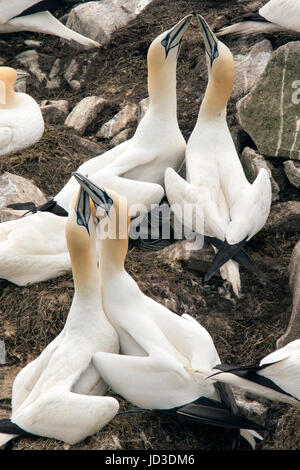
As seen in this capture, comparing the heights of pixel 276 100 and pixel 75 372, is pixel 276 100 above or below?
above

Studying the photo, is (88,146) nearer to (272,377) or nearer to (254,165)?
(254,165)

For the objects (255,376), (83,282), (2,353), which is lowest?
(2,353)

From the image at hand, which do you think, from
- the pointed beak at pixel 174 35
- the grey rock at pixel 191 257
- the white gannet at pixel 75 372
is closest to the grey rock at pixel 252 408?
the white gannet at pixel 75 372

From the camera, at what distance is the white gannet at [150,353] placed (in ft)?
20.0

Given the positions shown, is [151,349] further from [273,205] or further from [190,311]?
[273,205]

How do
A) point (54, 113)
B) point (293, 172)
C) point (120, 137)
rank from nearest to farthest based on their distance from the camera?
1. point (293, 172)
2. point (120, 137)
3. point (54, 113)

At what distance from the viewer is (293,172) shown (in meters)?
8.23

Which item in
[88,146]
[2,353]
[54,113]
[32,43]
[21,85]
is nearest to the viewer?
[2,353]

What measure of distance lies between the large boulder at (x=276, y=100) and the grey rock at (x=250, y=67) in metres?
0.41

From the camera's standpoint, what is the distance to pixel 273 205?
8141 mm

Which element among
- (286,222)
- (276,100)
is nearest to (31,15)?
(276,100)

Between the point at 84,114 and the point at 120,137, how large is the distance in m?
0.37

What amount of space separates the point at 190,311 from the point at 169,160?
50.7 inches

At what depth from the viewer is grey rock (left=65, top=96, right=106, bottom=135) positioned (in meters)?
9.05
